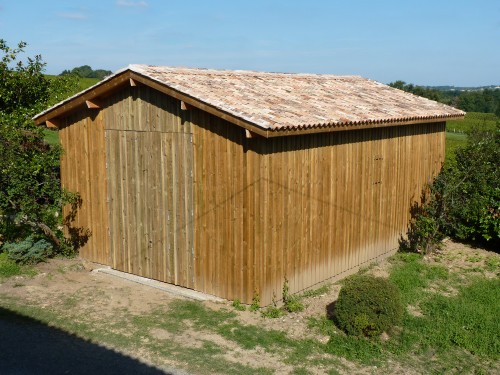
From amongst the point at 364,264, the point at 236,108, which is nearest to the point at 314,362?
the point at 236,108

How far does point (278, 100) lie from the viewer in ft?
35.1

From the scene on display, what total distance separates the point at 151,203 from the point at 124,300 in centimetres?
192

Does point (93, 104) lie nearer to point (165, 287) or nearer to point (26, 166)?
point (26, 166)

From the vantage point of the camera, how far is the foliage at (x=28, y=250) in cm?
1161

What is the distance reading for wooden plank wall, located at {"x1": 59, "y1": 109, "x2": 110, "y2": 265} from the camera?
38.0 feet

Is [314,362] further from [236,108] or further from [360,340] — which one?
[236,108]

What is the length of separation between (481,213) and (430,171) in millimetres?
1654

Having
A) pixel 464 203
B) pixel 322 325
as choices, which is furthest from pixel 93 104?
pixel 464 203

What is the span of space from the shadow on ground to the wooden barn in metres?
2.64

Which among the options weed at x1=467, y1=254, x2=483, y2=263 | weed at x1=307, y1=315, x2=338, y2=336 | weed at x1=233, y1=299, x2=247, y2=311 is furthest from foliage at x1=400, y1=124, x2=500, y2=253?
weed at x1=233, y1=299, x2=247, y2=311

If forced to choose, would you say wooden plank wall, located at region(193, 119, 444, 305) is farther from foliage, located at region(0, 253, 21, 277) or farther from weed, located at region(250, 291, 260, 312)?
foliage, located at region(0, 253, 21, 277)

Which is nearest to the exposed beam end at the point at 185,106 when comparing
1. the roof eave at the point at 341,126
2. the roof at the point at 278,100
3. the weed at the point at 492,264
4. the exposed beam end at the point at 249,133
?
the roof at the point at 278,100

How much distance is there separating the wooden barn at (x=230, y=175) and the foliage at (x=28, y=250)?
0.79m

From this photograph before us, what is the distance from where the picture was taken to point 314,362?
795 centimetres
